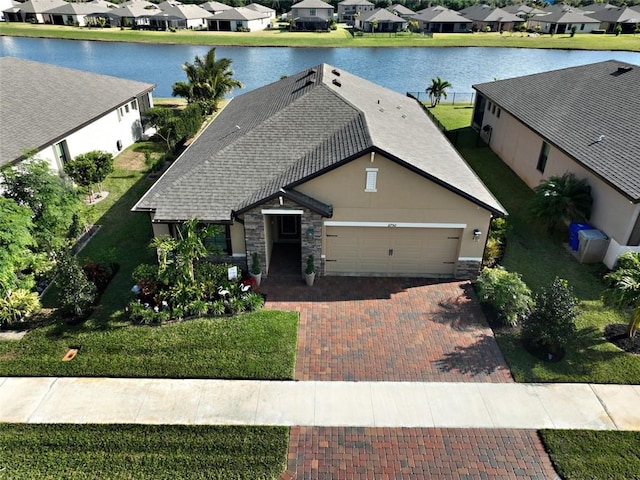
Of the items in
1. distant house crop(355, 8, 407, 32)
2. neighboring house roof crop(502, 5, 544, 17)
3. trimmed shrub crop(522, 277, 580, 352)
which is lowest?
trimmed shrub crop(522, 277, 580, 352)

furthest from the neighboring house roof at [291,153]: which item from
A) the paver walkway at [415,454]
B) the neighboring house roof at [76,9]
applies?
the neighboring house roof at [76,9]

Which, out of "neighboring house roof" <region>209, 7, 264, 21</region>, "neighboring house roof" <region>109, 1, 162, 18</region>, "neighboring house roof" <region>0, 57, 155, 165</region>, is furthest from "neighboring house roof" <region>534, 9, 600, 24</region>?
"neighboring house roof" <region>0, 57, 155, 165</region>

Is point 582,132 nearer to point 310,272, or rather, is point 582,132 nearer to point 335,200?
point 335,200

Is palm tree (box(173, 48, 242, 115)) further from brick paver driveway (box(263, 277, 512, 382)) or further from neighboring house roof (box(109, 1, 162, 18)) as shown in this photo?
neighboring house roof (box(109, 1, 162, 18))

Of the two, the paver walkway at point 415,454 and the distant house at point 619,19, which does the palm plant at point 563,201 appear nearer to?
the paver walkway at point 415,454

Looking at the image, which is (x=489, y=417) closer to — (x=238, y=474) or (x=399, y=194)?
(x=238, y=474)

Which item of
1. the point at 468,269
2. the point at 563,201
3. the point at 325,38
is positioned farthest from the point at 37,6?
the point at 563,201

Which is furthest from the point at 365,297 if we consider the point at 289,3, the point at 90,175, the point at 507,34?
the point at 289,3
